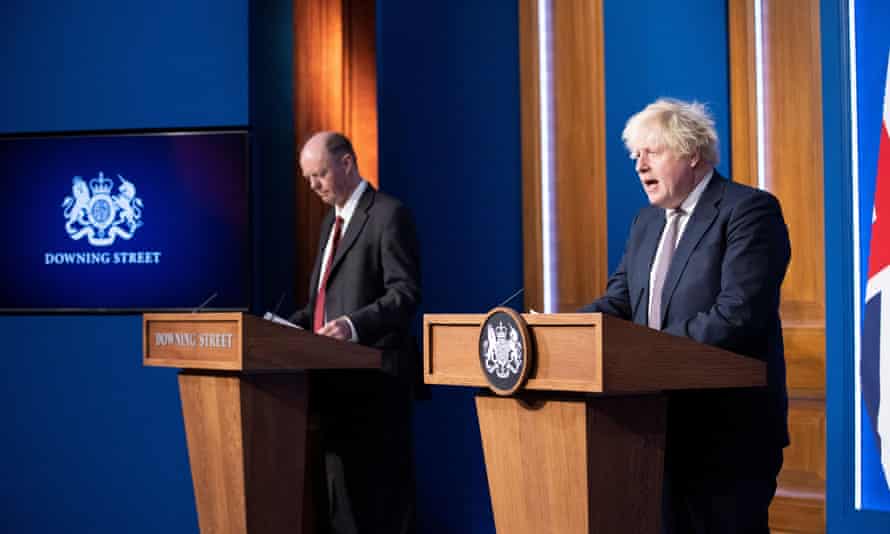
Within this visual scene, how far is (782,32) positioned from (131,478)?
3.24m

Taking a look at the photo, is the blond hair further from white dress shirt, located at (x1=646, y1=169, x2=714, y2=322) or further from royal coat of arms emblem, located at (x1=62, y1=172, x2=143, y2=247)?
royal coat of arms emblem, located at (x1=62, y1=172, x2=143, y2=247)

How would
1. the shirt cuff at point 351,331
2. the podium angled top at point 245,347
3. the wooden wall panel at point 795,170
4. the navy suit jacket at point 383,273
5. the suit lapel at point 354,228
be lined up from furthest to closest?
1. the wooden wall panel at point 795,170
2. the suit lapel at point 354,228
3. the navy suit jacket at point 383,273
4. the shirt cuff at point 351,331
5. the podium angled top at point 245,347

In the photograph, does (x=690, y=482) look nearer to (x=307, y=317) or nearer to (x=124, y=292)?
(x=307, y=317)

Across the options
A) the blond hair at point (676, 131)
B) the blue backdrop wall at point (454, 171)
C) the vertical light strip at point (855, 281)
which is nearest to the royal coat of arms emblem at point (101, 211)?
the blue backdrop wall at point (454, 171)

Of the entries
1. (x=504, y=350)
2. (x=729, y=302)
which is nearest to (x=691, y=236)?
(x=729, y=302)

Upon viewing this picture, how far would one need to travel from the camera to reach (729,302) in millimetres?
2416

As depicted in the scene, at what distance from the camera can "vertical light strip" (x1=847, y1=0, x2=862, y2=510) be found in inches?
111

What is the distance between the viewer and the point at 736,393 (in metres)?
2.54

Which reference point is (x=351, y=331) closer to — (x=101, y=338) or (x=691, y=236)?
(x=691, y=236)

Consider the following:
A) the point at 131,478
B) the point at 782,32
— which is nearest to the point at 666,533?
the point at 782,32

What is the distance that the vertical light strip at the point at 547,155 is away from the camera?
4293 millimetres

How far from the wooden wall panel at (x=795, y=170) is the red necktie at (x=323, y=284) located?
1546mm

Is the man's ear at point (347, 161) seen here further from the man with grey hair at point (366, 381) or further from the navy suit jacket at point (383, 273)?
the navy suit jacket at point (383, 273)

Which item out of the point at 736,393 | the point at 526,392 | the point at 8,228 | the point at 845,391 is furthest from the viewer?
the point at 8,228
